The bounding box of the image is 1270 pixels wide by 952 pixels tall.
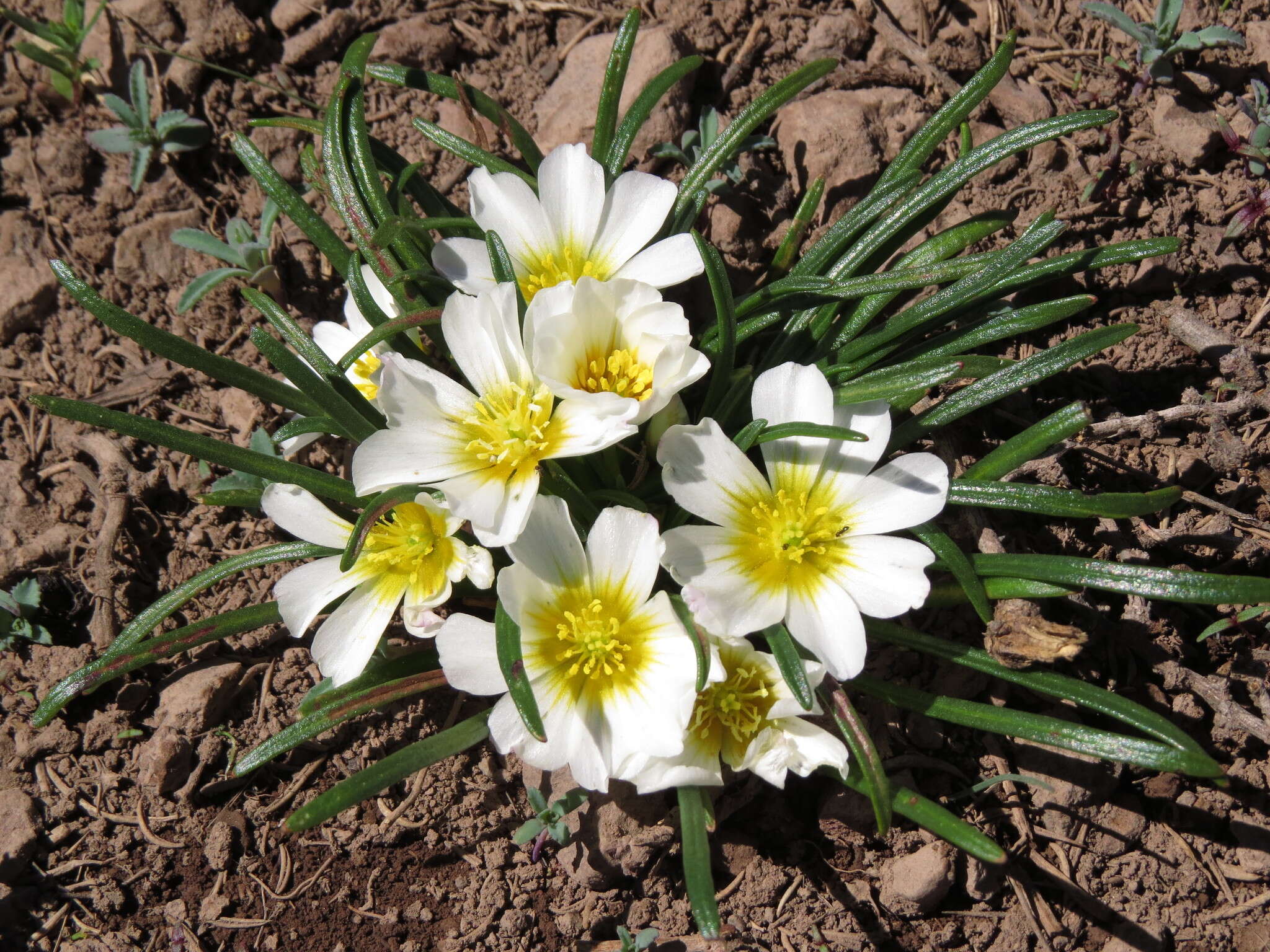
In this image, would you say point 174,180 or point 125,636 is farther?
point 174,180

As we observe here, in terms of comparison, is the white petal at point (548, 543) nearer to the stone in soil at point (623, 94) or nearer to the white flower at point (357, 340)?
the white flower at point (357, 340)

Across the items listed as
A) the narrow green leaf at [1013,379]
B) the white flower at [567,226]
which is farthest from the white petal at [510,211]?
the narrow green leaf at [1013,379]

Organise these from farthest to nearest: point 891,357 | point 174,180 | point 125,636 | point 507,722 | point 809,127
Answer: point 174,180 < point 809,127 < point 891,357 < point 125,636 < point 507,722

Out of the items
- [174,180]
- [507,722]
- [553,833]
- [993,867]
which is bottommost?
A: [993,867]

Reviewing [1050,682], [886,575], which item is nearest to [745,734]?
[886,575]

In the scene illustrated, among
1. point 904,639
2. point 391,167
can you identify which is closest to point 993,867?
point 904,639

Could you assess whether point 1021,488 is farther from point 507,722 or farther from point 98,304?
point 98,304

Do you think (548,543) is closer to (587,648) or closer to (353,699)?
(587,648)

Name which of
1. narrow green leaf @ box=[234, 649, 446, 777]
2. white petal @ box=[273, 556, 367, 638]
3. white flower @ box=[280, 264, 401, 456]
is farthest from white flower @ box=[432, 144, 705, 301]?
narrow green leaf @ box=[234, 649, 446, 777]
